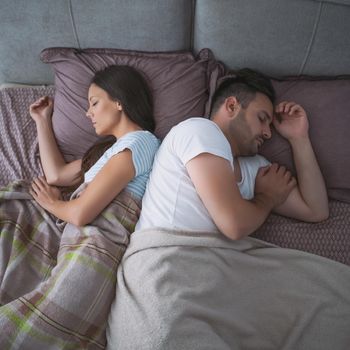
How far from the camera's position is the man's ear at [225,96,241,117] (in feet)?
3.67

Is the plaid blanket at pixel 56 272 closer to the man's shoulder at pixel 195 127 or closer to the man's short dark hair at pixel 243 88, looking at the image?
the man's shoulder at pixel 195 127

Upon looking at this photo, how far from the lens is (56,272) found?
935 millimetres

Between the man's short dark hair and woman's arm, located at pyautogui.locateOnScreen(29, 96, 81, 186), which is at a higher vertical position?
the man's short dark hair

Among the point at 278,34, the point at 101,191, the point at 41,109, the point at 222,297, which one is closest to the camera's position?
the point at 222,297

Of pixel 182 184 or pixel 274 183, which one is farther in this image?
pixel 274 183

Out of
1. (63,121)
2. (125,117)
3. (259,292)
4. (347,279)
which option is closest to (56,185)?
(63,121)

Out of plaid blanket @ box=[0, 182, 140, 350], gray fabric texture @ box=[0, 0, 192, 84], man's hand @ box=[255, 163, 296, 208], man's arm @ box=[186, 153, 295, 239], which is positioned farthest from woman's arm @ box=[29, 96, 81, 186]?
man's hand @ box=[255, 163, 296, 208]

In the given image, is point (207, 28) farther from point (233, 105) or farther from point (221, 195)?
point (221, 195)

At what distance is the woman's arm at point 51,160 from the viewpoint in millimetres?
1245

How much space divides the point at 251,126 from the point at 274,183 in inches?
8.4

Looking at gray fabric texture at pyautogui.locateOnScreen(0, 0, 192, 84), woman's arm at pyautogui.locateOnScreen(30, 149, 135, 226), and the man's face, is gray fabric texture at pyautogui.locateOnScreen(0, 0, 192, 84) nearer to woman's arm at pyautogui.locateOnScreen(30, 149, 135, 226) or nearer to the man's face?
the man's face

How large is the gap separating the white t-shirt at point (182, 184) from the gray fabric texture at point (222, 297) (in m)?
0.04

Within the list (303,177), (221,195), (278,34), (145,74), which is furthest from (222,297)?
(278,34)

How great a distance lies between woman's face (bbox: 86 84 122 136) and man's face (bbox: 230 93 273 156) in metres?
0.43
